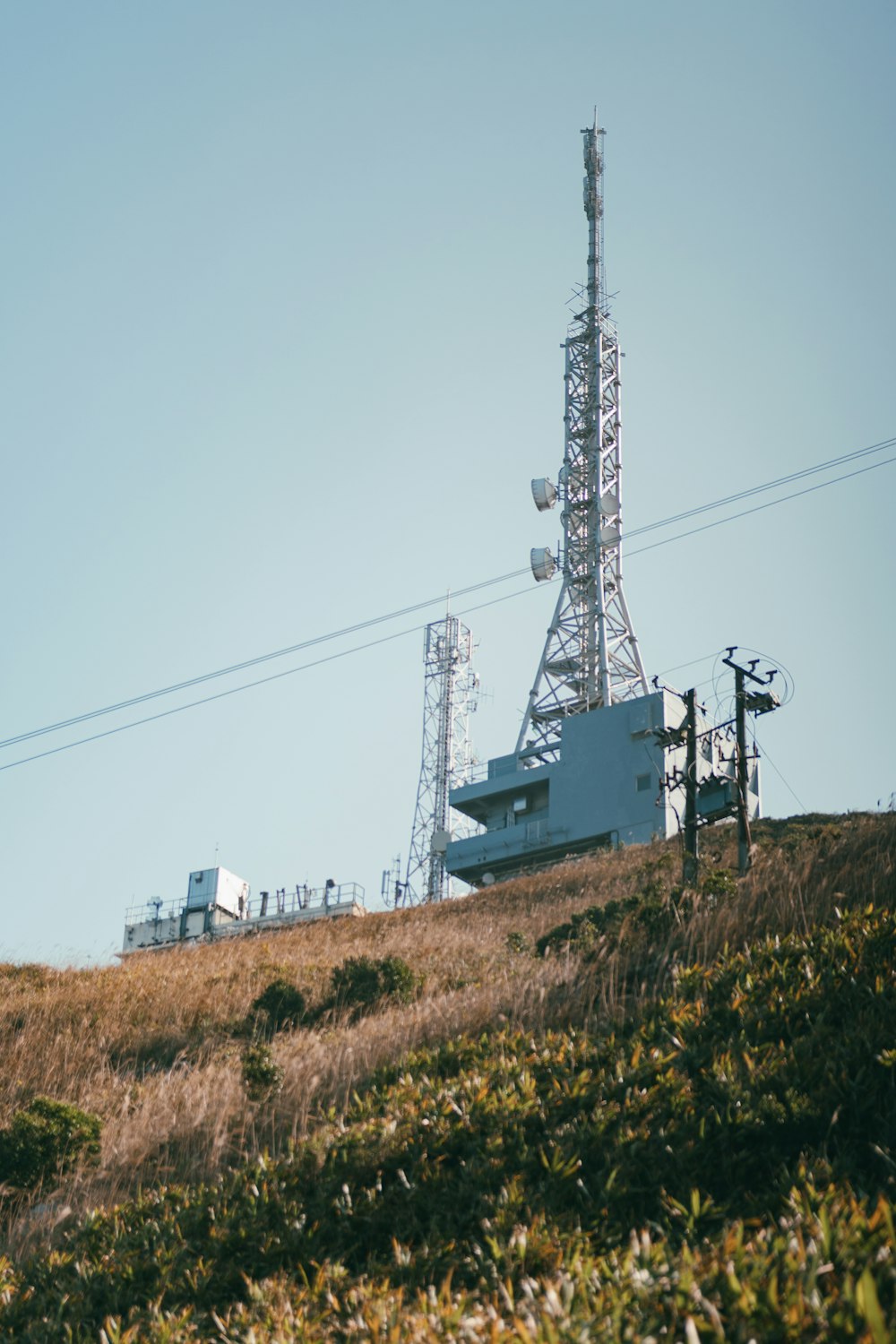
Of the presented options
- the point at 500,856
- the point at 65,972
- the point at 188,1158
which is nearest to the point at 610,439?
the point at 500,856

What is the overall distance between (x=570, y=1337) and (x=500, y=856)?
48.9m

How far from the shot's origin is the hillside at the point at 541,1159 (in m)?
5.64

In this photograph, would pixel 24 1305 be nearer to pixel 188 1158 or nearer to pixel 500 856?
pixel 188 1158

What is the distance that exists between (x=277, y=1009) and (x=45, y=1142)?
581 cm

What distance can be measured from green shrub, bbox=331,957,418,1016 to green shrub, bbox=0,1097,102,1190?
524 centimetres

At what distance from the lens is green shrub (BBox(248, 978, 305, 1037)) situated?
58.6ft

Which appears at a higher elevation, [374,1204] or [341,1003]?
[341,1003]

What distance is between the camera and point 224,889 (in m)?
60.6

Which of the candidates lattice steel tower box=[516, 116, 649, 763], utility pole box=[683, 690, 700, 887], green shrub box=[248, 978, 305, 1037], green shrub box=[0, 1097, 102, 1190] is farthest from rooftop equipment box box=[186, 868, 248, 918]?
green shrub box=[0, 1097, 102, 1190]

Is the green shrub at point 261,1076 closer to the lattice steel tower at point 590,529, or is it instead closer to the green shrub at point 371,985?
the green shrub at point 371,985

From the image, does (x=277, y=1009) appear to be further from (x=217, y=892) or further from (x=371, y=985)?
(x=217, y=892)

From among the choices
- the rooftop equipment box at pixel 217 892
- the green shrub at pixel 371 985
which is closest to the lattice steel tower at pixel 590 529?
the rooftop equipment box at pixel 217 892

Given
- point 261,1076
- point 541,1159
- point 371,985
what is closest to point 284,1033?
point 371,985

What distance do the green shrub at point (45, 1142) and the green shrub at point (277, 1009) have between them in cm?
459
